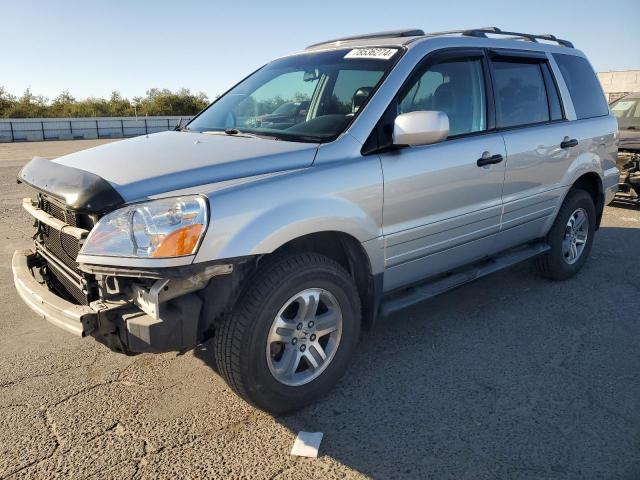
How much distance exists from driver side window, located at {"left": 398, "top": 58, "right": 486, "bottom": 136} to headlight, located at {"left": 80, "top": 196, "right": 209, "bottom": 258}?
4.97 ft

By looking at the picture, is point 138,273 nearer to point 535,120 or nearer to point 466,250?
point 466,250

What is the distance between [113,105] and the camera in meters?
58.6

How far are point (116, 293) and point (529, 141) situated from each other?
3166mm

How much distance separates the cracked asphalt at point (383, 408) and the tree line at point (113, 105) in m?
54.7

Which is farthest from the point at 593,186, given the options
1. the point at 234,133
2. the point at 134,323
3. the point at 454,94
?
the point at 134,323

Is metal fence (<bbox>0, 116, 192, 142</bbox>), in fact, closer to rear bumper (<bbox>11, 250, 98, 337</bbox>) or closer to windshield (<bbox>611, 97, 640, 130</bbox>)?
windshield (<bbox>611, 97, 640, 130</bbox>)

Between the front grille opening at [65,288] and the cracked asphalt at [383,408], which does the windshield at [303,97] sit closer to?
the front grille opening at [65,288]

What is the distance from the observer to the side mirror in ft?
9.23

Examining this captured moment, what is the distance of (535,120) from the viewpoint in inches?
162

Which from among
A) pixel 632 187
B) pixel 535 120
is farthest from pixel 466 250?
pixel 632 187

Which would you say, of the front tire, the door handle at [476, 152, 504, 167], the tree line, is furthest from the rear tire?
the tree line

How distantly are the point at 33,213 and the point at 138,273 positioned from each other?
46.3 inches

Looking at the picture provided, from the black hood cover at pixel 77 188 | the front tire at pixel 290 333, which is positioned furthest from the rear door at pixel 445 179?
the black hood cover at pixel 77 188

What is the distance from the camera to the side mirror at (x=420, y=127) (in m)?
2.81
